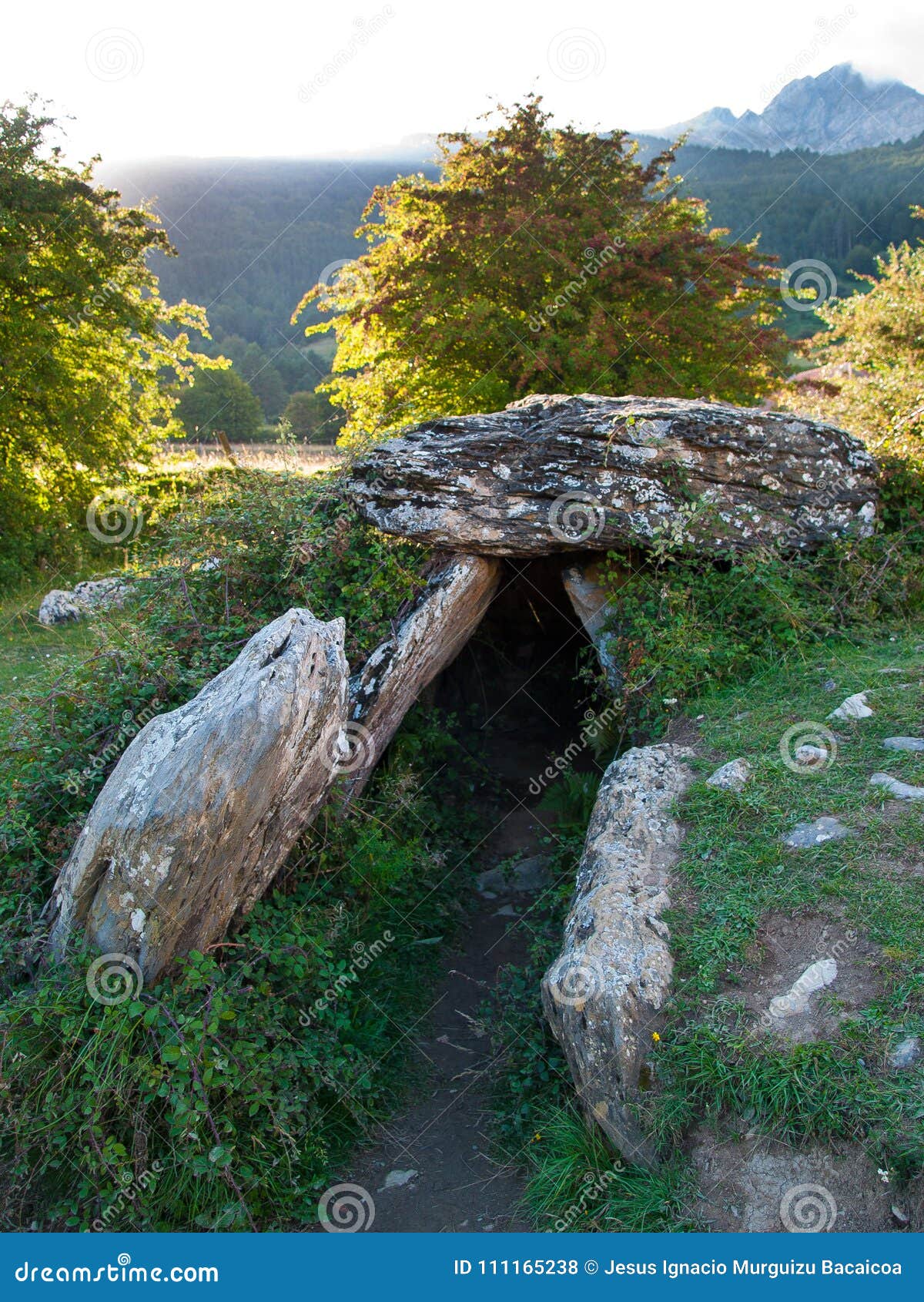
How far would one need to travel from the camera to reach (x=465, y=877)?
7.23 meters

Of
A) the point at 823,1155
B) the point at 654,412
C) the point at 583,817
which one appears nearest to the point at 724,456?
the point at 654,412

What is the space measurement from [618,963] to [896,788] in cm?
201

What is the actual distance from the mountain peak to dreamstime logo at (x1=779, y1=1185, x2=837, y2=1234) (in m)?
92.0

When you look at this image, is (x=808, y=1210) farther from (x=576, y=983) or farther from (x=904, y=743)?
(x=904, y=743)

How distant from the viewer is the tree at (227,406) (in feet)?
87.1

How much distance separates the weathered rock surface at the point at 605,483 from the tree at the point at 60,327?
26.9 ft

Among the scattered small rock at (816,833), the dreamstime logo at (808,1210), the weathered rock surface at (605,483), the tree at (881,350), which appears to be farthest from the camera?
the tree at (881,350)

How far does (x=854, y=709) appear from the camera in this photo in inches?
226

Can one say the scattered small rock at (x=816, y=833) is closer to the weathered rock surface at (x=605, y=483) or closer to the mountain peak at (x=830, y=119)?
the weathered rock surface at (x=605, y=483)

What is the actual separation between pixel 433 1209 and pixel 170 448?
51.2 ft

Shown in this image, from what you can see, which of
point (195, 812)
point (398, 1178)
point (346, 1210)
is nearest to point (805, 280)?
point (195, 812)

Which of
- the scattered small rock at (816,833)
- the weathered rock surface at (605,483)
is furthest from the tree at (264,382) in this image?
the scattered small rock at (816,833)

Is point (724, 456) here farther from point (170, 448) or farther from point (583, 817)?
point (170, 448)

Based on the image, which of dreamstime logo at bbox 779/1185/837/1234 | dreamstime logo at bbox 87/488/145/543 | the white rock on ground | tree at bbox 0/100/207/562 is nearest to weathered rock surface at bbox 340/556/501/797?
dreamstime logo at bbox 779/1185/837/1234
